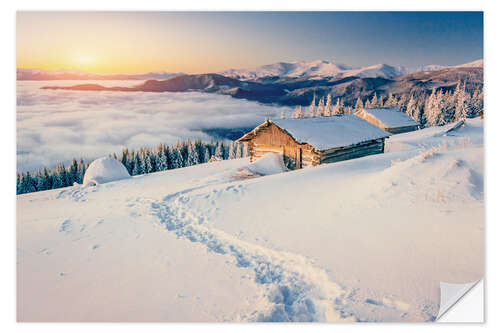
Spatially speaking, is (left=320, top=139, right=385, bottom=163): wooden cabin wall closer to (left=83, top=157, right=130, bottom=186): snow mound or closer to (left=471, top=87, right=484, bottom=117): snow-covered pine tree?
(left=471, top=87, right=484, bottom=117): snow-covered pine tree

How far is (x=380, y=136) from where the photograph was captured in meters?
19.3

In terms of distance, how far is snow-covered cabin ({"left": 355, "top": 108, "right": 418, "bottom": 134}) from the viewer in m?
39.2

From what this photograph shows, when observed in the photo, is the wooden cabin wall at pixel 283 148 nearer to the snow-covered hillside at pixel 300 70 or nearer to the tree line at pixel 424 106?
the snow-covered hillside at pixel 300 70

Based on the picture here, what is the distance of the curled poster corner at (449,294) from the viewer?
4.41 metres

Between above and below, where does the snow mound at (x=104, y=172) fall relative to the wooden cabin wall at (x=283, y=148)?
below

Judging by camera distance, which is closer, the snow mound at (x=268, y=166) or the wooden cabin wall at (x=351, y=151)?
the wooden cabin wall at (x=351, y=151)

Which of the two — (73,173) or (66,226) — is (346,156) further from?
(73,173)

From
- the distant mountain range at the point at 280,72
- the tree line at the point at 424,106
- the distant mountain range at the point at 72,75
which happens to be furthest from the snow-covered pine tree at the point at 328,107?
the distant mountain range at the point at 72,75

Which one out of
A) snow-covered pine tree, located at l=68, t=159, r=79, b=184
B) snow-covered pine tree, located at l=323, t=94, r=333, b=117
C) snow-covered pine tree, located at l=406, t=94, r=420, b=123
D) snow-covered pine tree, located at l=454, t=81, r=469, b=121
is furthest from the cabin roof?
snow-covered pine tree, located at l=323, t=94, r=333, b=117

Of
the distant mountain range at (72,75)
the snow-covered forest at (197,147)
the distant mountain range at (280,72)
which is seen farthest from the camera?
the snow-covered forest at (197,147)

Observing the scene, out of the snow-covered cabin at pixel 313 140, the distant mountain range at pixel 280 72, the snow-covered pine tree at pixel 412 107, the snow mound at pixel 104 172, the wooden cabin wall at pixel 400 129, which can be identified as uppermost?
the snow-covered pine tree at pixel 412 107

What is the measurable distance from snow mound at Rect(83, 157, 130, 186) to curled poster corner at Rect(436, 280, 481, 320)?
18.5 metres

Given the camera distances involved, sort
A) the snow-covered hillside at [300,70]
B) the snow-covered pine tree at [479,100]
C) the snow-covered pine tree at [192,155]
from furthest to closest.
Result: 1. the snow-covered pine tree at [192,155]
2. the snow-covered hillside at [300,70]
3. the snow-covered pine tree at [479,100]

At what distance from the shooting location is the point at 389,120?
40.2 metres
